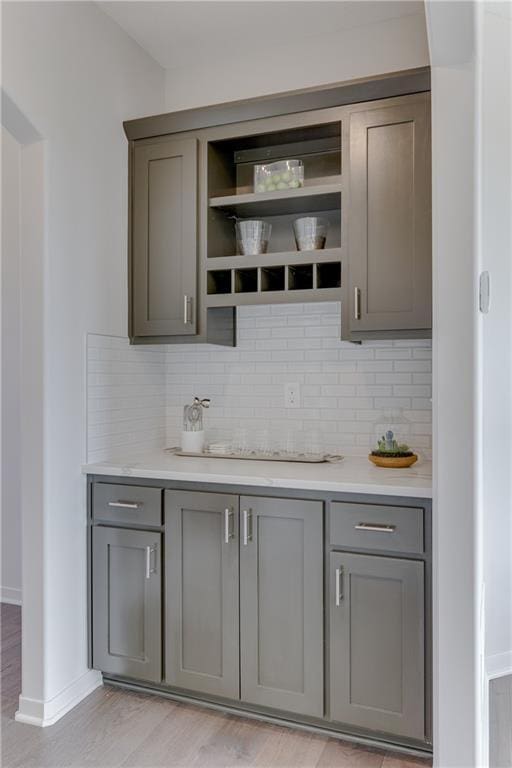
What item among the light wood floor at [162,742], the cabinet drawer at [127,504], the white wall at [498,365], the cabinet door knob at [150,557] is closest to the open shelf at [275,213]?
the white wall at [498,365]

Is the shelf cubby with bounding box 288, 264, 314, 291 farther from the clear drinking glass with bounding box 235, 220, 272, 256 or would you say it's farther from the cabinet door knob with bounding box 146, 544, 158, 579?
the cabinet door knob with bounding box 146, 544, 158, 579

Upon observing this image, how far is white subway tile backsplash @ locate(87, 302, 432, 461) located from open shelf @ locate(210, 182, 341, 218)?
17.8 inches

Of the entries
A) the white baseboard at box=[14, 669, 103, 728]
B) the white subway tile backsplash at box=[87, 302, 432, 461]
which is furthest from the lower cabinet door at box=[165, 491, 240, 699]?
the white subway tile backsplash at box=[87, 302, 432, 461]

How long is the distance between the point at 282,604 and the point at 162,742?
2.15 feet

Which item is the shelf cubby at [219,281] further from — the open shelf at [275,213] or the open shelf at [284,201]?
the open shelf at [284,201]

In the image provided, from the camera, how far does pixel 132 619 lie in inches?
93.3

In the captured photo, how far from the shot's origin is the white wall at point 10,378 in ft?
10.8

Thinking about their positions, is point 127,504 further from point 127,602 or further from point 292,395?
point 292,395

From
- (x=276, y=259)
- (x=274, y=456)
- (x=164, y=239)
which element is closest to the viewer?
(x=276, y=259)

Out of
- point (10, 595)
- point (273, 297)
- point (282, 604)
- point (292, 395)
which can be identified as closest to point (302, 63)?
point (273, 297)

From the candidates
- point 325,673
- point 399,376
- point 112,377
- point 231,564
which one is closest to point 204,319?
point 112,377

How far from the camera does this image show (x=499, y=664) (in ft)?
8.14

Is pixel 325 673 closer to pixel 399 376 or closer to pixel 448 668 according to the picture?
pixel 448 668

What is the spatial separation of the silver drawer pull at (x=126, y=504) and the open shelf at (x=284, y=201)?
1363mm
